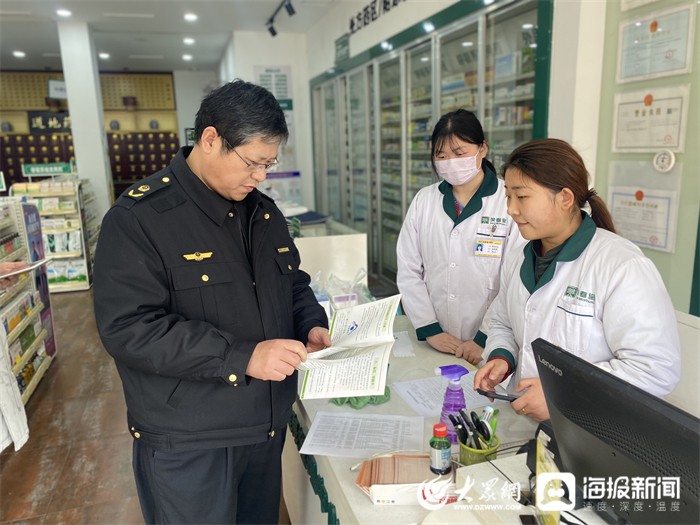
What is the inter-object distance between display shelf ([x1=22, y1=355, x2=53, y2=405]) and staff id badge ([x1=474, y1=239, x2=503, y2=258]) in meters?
3.46

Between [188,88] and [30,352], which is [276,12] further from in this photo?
[188,88]

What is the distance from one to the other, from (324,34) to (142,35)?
11.7ft

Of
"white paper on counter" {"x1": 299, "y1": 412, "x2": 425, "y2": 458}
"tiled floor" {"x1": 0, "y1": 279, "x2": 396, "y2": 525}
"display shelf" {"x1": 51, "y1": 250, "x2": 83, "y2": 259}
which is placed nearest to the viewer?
Result: "white paper on counter" {"x1": 299, "y1": 412, "x2": 425, "y2": 458}

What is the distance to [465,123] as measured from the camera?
6.98ft

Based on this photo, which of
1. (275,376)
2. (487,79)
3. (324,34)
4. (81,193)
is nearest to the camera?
(275,376)

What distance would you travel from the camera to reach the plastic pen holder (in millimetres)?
1142

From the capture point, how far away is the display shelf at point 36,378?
12.2ft

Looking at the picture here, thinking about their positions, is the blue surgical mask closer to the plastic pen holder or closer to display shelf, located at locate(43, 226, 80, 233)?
the plastic pen holder

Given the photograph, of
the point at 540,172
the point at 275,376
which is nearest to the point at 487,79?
the point at 540,172

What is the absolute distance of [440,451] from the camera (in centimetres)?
114

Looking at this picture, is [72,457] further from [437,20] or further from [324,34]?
[324,34]

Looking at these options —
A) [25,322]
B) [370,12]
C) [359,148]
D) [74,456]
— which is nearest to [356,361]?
[74,456]

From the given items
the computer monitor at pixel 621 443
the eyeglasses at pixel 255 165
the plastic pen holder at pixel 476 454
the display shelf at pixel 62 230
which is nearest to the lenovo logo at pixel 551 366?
the computer monitor at pixel 621 443

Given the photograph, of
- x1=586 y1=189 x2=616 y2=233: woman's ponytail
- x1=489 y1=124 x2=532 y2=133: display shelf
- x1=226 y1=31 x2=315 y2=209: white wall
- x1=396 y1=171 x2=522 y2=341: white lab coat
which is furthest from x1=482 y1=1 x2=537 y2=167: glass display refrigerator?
x1=226 y1=31 x2=315 y2=209: white wall
